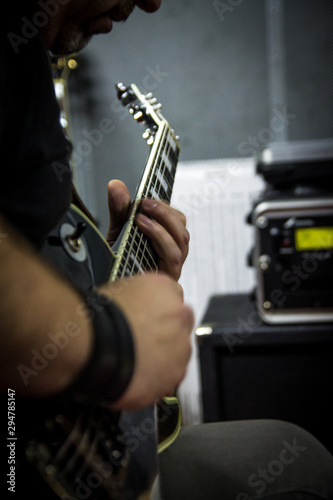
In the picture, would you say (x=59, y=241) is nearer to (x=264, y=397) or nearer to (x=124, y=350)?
(x=124, y=350)

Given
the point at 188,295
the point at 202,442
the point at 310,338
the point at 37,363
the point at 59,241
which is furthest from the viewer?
the point at 188,295

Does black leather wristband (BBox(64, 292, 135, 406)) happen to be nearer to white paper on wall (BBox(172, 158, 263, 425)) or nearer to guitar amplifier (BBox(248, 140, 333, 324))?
guitar amplifier (BBox(248, 140, 333, 324))

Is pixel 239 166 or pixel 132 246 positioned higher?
pixel 132 246

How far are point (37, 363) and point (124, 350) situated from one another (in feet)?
0.23

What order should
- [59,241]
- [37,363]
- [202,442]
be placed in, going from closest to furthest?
[37,363] → [59,241] → [202,442]

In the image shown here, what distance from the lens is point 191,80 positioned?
1.91 metres

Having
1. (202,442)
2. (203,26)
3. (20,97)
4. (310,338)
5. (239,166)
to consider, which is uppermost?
(203,26)

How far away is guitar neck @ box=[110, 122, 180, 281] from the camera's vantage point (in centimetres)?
61

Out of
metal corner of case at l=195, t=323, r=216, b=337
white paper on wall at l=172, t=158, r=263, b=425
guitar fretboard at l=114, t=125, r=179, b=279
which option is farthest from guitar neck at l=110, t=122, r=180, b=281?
white paper on wall at l=172, t=158, r=263, b=425

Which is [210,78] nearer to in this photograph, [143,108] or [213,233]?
[213,233]

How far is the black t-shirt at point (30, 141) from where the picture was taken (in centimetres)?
44

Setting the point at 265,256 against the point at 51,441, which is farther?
the point at 265,256

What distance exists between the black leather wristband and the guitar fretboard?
157 millimetres

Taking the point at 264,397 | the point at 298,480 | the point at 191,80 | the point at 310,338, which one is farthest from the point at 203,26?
the point at 298,480
